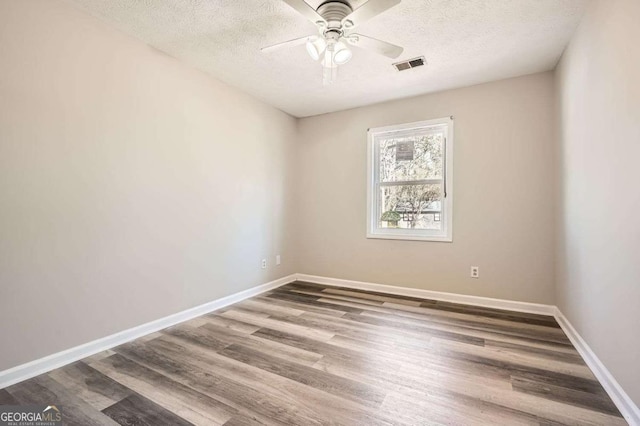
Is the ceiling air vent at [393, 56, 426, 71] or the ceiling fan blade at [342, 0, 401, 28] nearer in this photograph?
the ceiling fan blade at [342, 0, 401, 28]

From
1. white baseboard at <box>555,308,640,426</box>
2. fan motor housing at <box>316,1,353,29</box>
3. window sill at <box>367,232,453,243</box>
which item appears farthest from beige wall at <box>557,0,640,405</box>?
fan motor housing at <box>316,1,353,29</box>

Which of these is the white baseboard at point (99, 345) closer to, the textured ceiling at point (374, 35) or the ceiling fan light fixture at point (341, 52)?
the textured ceiling at point (374, 35)

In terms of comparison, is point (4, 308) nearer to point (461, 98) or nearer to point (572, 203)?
point (572, 203)

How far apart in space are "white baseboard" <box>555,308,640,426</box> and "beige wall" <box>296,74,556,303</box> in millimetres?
825

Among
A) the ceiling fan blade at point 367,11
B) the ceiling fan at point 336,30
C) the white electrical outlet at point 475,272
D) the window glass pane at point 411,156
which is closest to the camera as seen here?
the ceiling fan blade at point 367,11

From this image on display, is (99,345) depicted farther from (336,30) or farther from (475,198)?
(475,198)

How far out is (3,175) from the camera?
1.74m

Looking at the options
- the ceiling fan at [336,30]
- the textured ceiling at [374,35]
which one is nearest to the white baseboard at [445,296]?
the textured ceiling at [374,35]

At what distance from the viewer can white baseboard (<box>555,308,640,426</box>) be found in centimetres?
141

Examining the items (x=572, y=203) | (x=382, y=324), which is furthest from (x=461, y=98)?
(x=382, y=324)

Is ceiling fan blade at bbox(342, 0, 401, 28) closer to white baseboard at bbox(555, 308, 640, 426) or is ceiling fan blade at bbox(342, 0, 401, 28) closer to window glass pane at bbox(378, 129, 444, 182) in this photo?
window glass pane at bbox(378, 129, 444, 182)

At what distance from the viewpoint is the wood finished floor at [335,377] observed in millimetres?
1488

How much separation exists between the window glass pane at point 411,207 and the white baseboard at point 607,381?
1604 millimetres

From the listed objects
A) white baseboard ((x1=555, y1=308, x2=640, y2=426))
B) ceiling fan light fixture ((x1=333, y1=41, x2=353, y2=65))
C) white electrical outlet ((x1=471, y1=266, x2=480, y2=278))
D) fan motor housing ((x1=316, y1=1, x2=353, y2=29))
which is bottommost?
white baseboard ((x1=555, y1=308, x2=640, y2=426))
